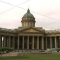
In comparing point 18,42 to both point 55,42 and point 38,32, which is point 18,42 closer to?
point 38,32

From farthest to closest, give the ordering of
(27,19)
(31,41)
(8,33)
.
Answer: (27,19), (31,41), (8,33)

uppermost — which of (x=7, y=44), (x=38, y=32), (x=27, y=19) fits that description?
(x=27, y=19)

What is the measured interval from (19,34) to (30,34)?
7.48m

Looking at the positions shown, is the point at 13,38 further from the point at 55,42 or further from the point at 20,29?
the point at 55,42

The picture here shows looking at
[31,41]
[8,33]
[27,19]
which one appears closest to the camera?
[8,33]

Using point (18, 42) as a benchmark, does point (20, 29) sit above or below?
above

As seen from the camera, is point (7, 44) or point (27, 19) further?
point (27, 19)

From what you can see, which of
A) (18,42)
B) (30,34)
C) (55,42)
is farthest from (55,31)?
(18,42)

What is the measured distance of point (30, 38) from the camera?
426 feet

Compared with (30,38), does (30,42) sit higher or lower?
lower

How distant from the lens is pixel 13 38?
124438 millimetres

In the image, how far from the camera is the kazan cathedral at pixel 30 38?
Answer: 12200cm

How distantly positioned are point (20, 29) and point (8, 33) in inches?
424

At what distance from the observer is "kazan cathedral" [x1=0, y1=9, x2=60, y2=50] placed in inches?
4803
